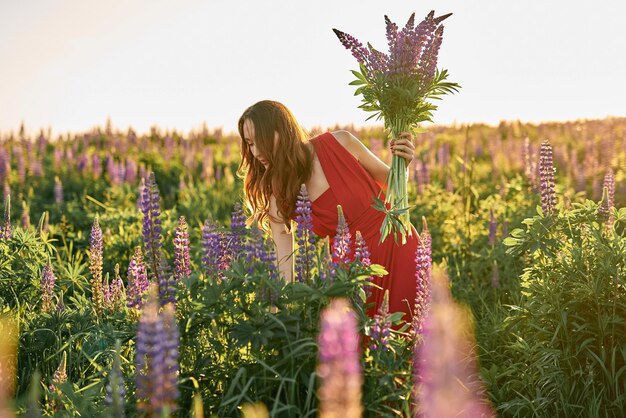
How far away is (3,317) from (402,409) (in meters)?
2.57

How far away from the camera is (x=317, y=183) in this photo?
206 inches

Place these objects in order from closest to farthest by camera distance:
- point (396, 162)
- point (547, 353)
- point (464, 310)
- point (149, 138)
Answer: point (547, 353) → point (396, 162) → point (464, 310) → point (149, 138)

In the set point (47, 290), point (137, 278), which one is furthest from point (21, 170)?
point (137, 278)

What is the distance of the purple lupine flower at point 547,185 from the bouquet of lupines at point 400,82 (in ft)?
2.83

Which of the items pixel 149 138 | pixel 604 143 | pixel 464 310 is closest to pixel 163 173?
pixel 149 138

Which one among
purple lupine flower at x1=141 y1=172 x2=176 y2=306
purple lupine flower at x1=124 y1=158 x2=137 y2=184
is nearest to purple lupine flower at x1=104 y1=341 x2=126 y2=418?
purple lupine flower at x1=141 y1=172 x2=176 y2=306

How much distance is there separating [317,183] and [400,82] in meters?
1.50

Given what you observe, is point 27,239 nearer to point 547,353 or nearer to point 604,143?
point 547,353

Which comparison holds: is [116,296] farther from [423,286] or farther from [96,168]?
[96,168]

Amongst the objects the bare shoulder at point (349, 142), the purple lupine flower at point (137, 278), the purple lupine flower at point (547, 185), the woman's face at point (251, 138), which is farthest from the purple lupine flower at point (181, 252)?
the purple lupine flower at point (547, 185)

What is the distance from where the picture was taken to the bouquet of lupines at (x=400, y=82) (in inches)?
150

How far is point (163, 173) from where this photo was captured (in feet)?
40.4

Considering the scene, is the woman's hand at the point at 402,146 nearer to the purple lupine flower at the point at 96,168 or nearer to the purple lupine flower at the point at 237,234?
the purple lupine flower at the point at 237,234

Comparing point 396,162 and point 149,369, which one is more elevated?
point 396,162
